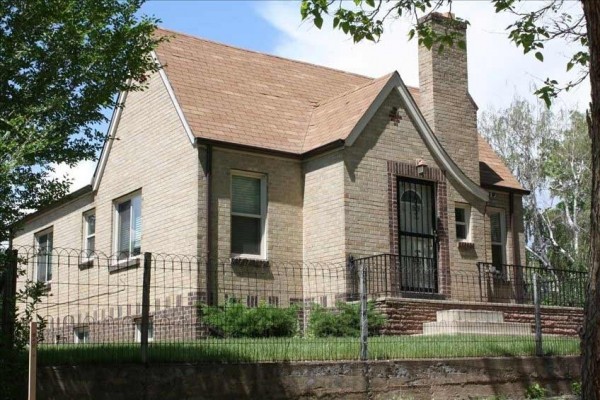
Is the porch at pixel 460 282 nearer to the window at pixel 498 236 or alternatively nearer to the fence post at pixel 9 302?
the window at pixel 498 236

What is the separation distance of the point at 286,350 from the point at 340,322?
179 inches

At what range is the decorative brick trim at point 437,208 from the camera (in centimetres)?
1984

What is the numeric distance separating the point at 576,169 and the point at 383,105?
2276cm

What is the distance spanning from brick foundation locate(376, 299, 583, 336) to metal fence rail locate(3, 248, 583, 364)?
3 cm

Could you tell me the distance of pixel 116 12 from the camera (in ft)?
40.7

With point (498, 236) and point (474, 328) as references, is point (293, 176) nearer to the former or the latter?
point (474, 328)

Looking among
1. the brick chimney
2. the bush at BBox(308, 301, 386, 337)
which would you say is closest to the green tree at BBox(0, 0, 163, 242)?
the bush at BBox(308, 301, 386, 337)

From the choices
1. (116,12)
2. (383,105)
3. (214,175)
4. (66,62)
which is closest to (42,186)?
(66,62)

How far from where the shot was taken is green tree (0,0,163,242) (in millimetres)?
11383

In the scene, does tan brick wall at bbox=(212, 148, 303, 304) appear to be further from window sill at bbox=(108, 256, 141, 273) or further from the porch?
window sill at bbox=(108, 256, 141, 273)

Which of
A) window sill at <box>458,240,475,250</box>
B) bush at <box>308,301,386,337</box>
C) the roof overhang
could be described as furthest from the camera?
window sill at <box>458,240,475,250</box>

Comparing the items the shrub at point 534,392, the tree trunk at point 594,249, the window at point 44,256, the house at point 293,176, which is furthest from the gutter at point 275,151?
the tree trunk at point 594,249

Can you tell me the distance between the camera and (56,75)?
1197 centimetres

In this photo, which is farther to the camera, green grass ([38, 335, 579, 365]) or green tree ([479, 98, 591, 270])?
green tree ([479, 98, 591, 270])
